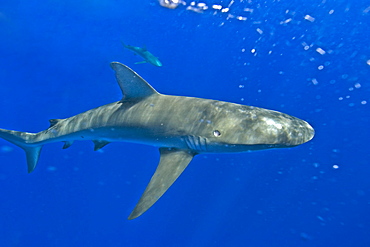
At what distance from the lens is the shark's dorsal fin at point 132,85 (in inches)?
165

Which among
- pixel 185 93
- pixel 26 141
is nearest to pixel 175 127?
pixel 26 141

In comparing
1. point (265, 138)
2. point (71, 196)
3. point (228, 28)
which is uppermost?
point (228, 28)

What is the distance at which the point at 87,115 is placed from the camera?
4781mm

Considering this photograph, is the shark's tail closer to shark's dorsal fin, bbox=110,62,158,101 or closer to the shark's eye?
shark's dorsal fin, bbox=110,62,158,101

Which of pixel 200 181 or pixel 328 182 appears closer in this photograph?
pixel 200 181

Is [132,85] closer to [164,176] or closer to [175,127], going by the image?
[175,127]

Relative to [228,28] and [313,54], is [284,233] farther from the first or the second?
[228,28]

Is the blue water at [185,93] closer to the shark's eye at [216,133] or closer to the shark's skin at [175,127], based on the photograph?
the shark's skin at [175,127]

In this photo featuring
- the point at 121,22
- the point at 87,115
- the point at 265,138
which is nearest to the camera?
the point at 265,138

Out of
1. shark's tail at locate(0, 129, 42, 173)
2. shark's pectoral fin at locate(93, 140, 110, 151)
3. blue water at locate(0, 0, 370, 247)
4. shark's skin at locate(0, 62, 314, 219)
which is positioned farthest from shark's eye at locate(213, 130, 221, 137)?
blue water at locate(0, 0, 370, 247)

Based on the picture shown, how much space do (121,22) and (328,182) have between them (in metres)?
24.1

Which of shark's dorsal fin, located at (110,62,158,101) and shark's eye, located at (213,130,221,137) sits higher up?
shark's dorsal fin, located at (110,62,158,101)

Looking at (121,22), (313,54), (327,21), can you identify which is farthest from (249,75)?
(121,22)

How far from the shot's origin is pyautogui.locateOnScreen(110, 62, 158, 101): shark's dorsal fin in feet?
13.7
